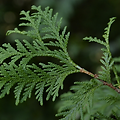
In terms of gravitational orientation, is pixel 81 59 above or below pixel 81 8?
below

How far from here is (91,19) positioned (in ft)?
13.6

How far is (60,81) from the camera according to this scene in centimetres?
83

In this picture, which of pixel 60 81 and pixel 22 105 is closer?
pixel 60 81

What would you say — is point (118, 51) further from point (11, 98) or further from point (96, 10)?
point (11, 98)

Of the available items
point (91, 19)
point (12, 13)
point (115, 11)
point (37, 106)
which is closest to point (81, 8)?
point (91, 19)

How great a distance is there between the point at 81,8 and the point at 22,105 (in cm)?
237

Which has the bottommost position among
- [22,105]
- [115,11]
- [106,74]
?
[106,74]

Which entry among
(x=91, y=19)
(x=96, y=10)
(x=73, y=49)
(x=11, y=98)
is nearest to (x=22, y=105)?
(x=11, y=98)

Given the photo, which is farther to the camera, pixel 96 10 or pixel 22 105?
pixel 96 10

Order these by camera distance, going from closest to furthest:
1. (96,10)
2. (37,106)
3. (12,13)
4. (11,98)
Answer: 1. (11,98)
2. (37,106)
3. (12,13)
4. (96,10)

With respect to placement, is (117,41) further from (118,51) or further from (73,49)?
(73,49)

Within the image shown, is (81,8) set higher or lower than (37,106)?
higher

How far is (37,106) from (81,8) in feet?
7.41

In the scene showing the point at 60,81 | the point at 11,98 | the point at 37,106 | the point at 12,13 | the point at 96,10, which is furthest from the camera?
the point at 96,10
